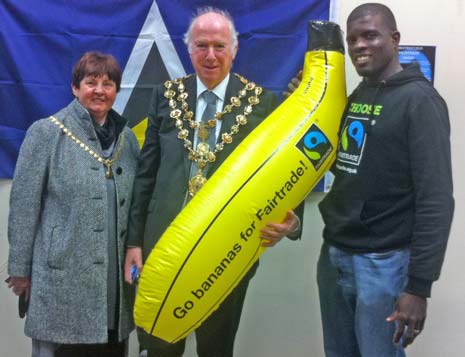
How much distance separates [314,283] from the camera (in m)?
2.10

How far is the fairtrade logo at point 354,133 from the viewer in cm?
124

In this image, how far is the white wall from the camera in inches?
75.1

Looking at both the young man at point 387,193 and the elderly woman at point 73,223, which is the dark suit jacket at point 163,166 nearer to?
the elderly woman at point 73,223

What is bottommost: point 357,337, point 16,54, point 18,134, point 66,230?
point 357,337

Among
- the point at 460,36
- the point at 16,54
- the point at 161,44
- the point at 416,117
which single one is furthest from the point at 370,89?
the point at 16,54

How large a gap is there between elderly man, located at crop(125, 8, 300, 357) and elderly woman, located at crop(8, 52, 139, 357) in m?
0.08

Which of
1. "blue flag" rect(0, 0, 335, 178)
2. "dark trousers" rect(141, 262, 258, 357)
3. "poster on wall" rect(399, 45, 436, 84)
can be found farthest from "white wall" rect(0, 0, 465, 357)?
"dark trousers" rect(141, 262, 258, 357)

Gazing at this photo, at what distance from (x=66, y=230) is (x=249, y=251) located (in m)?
0.59

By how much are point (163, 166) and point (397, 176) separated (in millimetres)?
695

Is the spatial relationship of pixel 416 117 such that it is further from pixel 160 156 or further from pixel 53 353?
pixel 53 353

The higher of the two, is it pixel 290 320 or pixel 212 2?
pixel 212 2

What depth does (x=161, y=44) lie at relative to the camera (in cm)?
197

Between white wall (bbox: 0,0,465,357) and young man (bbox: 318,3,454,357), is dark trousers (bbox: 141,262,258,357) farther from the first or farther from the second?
white wall (bbox: 0,0,465,357)

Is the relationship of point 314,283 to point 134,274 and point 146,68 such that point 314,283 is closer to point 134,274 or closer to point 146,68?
point 134,274
